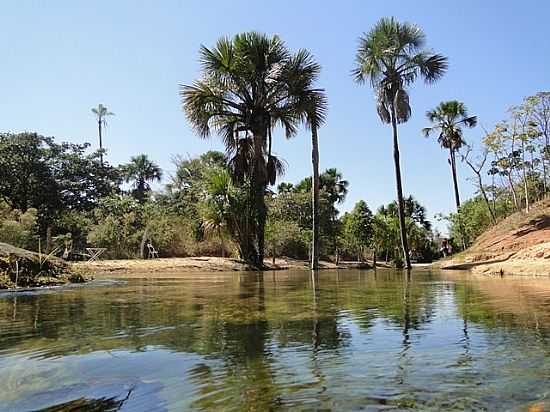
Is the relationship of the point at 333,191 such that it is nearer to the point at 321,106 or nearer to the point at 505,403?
the point at 321,106

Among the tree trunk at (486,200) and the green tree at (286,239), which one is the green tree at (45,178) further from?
the tree trunk at (486,200)

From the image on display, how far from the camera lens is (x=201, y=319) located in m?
6.82

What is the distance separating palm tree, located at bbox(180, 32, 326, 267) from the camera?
25.6 m

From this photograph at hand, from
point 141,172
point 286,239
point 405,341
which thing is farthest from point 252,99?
point 141,172

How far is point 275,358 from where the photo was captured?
14.4 ft

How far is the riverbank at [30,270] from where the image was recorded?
39.7ft

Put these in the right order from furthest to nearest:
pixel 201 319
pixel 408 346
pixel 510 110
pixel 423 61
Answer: pixel 510 110 < pixel 423 61 < pixel 201 319 < pixel 408 346

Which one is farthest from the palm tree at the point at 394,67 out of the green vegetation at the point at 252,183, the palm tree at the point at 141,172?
the palm tree at the point at 141,172

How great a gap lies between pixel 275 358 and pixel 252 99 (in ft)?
75.0

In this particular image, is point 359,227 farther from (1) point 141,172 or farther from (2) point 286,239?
(1) point 141,172

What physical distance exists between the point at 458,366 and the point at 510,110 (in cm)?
3310

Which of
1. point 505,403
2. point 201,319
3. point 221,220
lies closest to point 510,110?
point 221,220

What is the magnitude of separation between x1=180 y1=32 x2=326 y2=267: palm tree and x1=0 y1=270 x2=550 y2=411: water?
18528mm

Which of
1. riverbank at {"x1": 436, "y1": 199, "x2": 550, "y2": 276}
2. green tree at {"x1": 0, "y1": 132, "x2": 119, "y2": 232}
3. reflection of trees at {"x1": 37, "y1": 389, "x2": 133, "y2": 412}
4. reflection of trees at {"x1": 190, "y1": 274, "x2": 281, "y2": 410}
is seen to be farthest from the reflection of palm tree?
green tree at {"x1": 0, "y1": 132, "x2": 119, "y2": 232}
